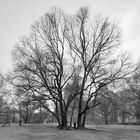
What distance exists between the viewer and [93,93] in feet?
78.9

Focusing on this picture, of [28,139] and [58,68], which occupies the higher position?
[58,68]

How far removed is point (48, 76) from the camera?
78.8ft

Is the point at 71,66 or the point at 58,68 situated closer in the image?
the point at 58,68

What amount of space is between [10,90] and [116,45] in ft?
48.0

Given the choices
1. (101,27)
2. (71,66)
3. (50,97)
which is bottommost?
(50,97)

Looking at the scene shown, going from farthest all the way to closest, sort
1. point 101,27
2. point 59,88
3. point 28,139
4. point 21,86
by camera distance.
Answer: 1. point 101,27
2. point 59,88
3. point 21,86
4. point 28,139

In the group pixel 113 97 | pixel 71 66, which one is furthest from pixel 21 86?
pixel 113 97

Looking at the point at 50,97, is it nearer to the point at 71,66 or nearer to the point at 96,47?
the point at 71,66

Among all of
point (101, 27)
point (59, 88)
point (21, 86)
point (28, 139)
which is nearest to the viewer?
point (28, 139)

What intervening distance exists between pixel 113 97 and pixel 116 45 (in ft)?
22.1

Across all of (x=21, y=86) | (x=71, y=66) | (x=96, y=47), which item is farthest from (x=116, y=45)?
(x=21, y=86)

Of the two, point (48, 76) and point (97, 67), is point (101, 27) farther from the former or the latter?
point (48, 76)

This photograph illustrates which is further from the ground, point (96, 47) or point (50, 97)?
point (96, 47)

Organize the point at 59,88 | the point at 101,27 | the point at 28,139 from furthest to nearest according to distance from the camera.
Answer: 1. the point at 101,27
2. the point at 59,88
3. the point at 28,139
